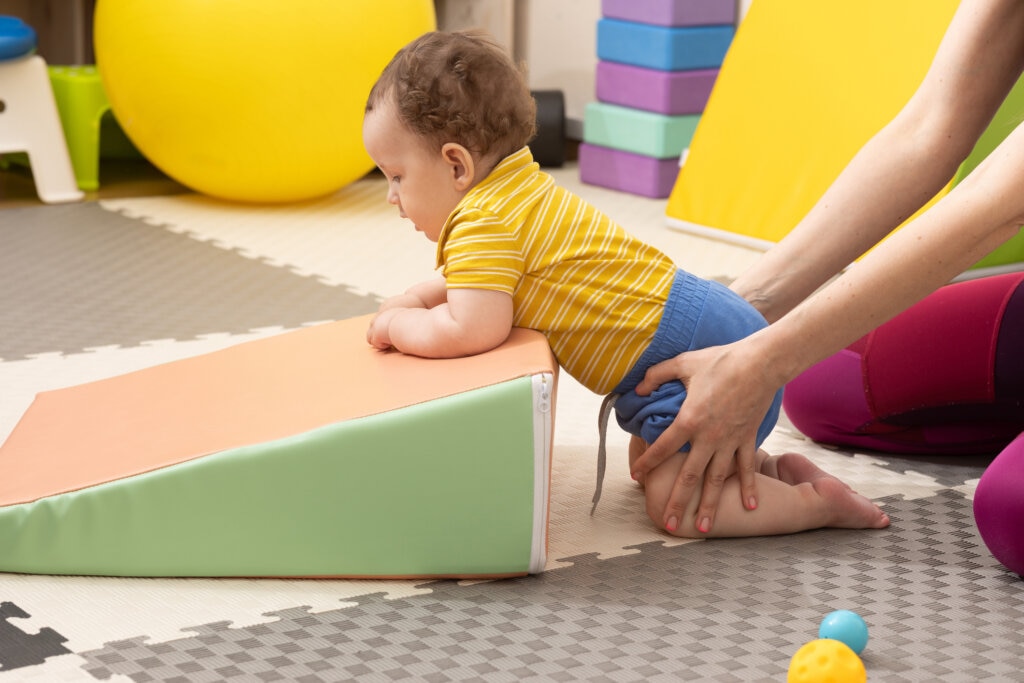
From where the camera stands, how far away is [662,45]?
2818 mm

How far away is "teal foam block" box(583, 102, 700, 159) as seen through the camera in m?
2.86

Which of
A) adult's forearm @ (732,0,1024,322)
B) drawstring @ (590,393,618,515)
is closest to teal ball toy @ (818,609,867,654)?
drawstring @ (590,393,618,515)

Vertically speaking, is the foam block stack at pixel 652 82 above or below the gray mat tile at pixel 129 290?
above

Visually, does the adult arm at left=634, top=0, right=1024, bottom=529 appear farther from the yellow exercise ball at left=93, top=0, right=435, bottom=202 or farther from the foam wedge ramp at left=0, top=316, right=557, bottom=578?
the yellow exercise ball at left=93, top=0, right=435, bottom=202

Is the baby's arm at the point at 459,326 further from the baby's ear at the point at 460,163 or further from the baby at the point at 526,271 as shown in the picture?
the baby's ear at the point at 460,163

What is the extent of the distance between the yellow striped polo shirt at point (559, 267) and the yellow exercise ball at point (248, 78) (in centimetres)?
147

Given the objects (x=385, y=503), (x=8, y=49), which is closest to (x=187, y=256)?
(x=8, y=49)

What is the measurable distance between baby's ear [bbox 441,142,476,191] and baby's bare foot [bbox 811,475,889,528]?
45 cm

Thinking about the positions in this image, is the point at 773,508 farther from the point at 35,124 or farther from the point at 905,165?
the point at 35,124

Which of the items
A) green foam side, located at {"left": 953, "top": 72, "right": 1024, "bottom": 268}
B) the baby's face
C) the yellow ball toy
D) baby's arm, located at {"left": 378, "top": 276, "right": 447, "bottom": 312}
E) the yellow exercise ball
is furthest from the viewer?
the yellow exercise ball

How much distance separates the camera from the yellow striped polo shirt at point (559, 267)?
116 centimetres

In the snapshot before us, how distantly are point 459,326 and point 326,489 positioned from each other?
0.65ft

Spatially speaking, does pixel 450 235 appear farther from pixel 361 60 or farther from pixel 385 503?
pixel 361 60

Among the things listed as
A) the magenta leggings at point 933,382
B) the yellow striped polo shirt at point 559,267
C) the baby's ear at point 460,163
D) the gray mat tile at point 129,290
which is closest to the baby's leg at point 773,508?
the yellow striped polo shirt at point 559,267
